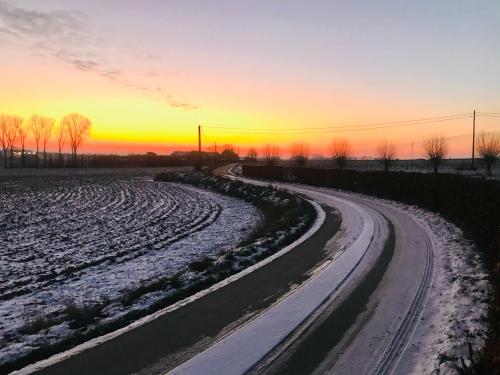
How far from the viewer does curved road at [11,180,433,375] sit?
5.41m

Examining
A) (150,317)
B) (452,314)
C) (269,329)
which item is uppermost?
(452,314)

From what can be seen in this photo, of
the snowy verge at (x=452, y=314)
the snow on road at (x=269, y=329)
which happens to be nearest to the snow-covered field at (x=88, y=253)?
the snow on road at (x=269, y=329)

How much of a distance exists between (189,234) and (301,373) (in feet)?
→ 45.8

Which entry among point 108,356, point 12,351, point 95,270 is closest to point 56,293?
point 95,270

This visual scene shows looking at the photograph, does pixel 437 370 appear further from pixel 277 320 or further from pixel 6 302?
pixel 6 302

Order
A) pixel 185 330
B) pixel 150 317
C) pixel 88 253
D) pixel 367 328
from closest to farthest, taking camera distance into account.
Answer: pixel 367 328 < pixel 185 330 < pixel 150 317 < pixel 88 253

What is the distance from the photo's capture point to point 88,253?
1500cm

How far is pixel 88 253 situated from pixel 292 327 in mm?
10377

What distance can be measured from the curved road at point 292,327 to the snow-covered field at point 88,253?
1.33 metres

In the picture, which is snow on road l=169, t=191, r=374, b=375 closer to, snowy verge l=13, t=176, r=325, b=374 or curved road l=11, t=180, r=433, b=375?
curved road l=11, t=180, r=433, b=375

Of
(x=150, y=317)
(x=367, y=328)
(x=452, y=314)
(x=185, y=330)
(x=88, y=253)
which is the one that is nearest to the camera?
(x=367, y=328)

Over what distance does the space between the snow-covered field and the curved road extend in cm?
133

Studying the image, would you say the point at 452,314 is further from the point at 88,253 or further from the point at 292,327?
the point at 88,253

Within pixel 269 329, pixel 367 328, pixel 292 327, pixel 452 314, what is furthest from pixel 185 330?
pixel 452 314
